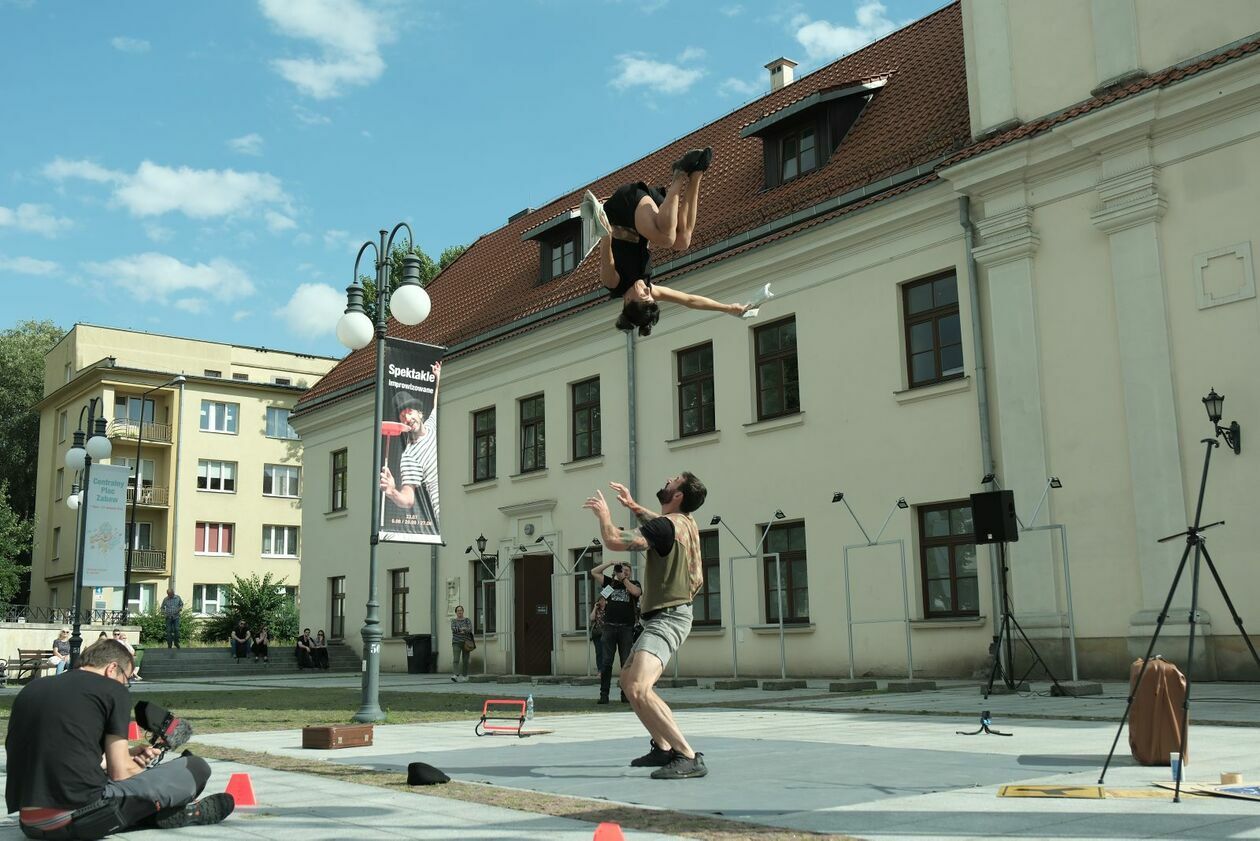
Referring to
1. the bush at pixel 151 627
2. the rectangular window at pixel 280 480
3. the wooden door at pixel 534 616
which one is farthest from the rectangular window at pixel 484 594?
the rectangular window at pixel 280 480

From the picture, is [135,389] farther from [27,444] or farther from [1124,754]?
[1124,754]

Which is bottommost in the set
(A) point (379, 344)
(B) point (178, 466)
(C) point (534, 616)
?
(C) point (534, 616)

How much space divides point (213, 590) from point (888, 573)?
45837 millimetres

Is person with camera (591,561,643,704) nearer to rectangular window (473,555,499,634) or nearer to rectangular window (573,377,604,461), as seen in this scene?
rectangular window (573,377,604,461)

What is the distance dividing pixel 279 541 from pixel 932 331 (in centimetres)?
4756

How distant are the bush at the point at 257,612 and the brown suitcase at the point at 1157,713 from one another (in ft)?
142

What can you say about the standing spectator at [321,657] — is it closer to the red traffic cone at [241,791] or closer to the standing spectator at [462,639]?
the standing spectator at [462,639]

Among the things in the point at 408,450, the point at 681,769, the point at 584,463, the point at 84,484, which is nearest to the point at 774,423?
the point at 584,463

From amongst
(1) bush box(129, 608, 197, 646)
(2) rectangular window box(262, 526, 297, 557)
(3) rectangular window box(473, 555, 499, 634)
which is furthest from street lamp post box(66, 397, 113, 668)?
(2) rectangular window box(262, 526, 297, 557)

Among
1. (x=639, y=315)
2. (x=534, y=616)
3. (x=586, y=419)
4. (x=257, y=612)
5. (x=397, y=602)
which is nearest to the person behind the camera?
(x=639, y=315)

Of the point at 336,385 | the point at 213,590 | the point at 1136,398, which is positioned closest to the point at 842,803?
the point at 1136,398

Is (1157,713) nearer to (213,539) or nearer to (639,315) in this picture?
(639,315)

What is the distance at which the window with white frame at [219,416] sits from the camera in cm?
5953

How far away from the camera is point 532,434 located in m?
29.1
